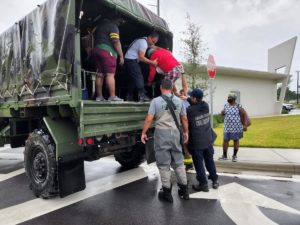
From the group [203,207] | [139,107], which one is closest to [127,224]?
[203,207]

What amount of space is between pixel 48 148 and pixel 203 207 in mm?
2378

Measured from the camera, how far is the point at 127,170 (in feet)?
19.6

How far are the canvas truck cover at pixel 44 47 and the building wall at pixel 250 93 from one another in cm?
1595

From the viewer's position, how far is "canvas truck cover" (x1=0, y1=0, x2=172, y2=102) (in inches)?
148

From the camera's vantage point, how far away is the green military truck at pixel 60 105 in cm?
372

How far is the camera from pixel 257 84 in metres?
24.1

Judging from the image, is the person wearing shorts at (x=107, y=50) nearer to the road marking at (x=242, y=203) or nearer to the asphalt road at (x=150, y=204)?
the asphalt road at (x=150, y=204)

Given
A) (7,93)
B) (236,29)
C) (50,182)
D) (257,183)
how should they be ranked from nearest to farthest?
(50,182), (257,183), (7,93), (236,29)

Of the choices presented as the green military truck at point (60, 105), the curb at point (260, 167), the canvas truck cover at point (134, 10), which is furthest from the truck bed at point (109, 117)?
the curb at point (260, 167)

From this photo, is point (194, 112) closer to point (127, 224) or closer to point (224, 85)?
point (127, 224)

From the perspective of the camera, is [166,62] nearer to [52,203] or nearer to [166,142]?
[166,142]

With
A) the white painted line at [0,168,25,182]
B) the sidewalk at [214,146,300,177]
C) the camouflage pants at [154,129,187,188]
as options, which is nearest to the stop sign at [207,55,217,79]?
the sidewalk at [214,146,300,177]

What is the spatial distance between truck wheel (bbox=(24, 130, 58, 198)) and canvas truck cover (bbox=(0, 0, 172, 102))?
0.69 m

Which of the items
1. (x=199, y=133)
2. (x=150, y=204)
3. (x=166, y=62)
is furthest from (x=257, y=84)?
(x=150, y=204)
